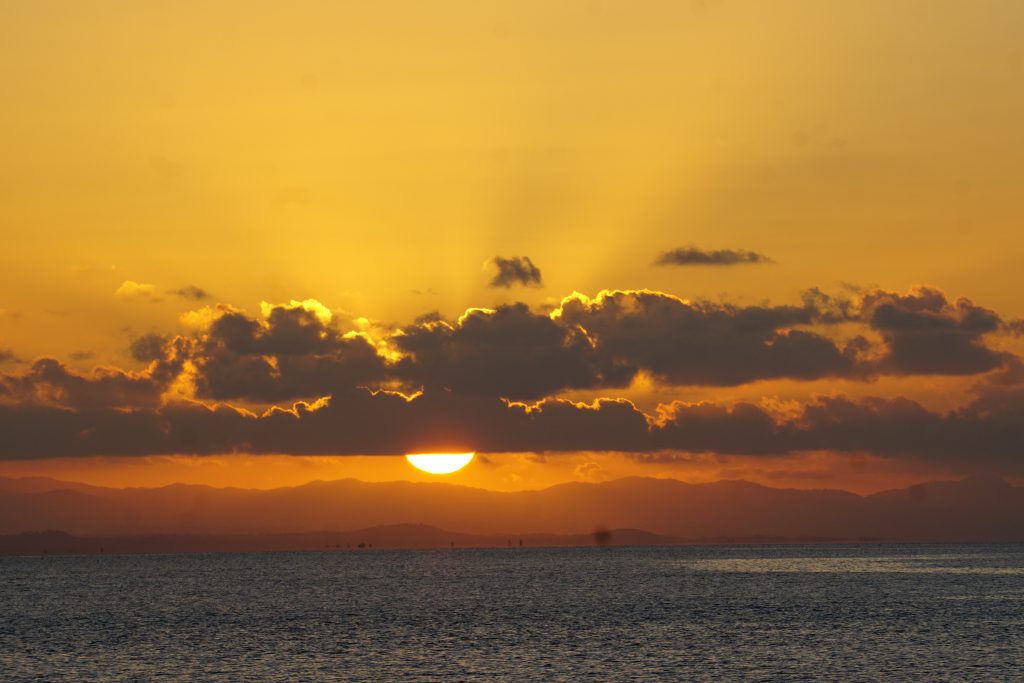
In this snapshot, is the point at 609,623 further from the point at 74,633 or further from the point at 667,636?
the point at 74,633

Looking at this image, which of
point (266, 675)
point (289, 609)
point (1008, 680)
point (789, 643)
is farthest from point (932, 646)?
point (289, 609)

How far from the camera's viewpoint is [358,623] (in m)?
158

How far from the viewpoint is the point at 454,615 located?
17150 cm

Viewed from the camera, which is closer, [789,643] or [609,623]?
[789,643]

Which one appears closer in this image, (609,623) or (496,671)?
(496,671)

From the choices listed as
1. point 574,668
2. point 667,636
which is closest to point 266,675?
point 574,668

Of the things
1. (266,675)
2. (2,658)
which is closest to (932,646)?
(266,675)

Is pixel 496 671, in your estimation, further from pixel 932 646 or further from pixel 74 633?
pixel 74 633

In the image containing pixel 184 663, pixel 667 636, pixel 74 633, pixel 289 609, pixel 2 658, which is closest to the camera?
pixel 184 663

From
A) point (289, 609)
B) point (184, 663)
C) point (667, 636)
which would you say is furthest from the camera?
point (289, 609)

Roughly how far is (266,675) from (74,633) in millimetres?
56456

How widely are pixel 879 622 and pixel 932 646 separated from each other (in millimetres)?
30786

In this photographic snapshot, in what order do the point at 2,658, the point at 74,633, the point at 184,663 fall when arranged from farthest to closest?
the point at 74,633, the point at 2,658, the point at 184,663

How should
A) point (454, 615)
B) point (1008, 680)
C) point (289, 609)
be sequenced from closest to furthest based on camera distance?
1. point (1008, 680)
2. point (454, 615)
3. point (289, 609)
